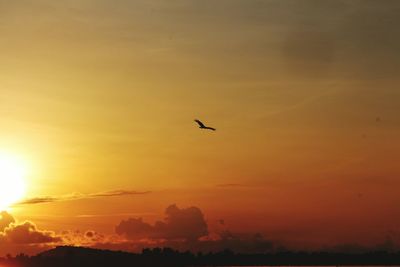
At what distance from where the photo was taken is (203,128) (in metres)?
62.8
